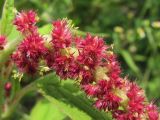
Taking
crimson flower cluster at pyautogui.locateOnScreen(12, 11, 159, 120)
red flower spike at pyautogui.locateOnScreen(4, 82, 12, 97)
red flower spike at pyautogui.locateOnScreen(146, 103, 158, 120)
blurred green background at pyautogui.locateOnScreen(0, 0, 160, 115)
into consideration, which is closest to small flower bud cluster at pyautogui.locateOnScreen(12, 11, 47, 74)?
crimson flower cluster at pyautogui.locateOnScreen(12, 11, 159, 120)

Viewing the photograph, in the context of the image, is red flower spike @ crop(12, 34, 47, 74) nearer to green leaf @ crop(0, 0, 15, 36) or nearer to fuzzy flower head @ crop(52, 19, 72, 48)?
fuzzy flower head @ crop(52, 19, 72, 48)

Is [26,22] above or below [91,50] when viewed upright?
above

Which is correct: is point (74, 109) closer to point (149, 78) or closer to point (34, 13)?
point (34, 13)

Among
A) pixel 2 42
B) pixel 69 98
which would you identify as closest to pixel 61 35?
pixel 2 42

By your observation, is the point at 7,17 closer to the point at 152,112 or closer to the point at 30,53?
the point at 30,53

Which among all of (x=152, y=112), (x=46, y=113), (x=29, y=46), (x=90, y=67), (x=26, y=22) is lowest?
(x=46, y=113)

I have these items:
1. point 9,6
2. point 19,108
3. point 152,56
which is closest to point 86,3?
point 152,56
